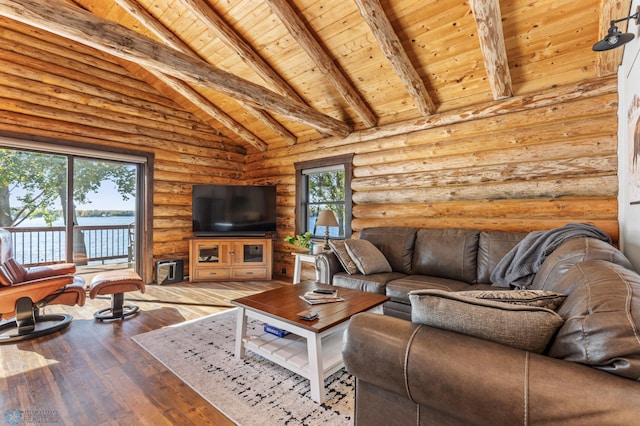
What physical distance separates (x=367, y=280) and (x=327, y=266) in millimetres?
513

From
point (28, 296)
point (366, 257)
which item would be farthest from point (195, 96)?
point (366, 257)

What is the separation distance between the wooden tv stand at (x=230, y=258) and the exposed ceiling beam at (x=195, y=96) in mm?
1809

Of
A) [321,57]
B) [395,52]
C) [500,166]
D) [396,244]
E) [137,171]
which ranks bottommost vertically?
[396,244]

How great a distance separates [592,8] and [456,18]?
977 mm

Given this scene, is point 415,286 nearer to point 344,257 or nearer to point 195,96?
point 344,257

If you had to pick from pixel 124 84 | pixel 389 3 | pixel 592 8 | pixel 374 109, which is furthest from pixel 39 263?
pixel 592 8

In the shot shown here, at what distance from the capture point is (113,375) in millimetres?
2152

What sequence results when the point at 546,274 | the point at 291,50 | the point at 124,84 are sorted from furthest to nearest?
the point at 124,84, the point at 291,50, the point at 546,274

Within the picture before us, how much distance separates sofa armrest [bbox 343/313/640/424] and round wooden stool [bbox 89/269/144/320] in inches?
115

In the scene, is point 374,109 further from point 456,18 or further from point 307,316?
point 307,316

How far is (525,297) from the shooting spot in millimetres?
1135

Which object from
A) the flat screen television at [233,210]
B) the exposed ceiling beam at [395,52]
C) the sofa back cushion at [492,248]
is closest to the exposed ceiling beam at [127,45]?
the exposed ceiling beam at [395,52]

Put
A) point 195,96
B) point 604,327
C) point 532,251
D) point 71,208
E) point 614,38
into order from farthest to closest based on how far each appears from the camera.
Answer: point 195,96, point 71,208, point 532,251, point 614,38, point 604,327

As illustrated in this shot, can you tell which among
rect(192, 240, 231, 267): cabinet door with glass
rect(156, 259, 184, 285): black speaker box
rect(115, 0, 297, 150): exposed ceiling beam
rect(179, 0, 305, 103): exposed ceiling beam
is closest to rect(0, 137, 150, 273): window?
rect(156, 259, 184, 285): black speaker box
